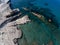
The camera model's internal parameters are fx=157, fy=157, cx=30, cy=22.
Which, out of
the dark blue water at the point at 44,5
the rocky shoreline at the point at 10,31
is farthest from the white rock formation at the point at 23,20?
the dark blue water at the point at 44,5

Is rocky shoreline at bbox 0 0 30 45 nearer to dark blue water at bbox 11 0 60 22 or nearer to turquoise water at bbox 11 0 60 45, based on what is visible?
turquoise water at bbox 11 0 60 45

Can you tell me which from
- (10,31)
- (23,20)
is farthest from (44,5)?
(10,31)

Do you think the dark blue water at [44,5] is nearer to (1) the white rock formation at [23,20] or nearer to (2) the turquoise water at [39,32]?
(2) the turquoise water at [39,32]

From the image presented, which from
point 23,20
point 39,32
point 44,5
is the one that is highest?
point 44,5

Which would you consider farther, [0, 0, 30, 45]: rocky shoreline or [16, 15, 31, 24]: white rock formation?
[16, 15, 31, 24]: white rock formation

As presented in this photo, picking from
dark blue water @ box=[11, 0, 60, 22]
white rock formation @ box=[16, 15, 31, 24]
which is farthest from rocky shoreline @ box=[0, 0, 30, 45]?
dark blue water @ box=[11, 0, 60, 22]

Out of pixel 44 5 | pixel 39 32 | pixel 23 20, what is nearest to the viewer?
pixel 39 32

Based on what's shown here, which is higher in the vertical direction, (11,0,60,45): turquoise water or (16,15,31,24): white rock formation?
(16,15,31,24): white rock formation

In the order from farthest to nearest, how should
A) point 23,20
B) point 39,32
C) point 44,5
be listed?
point 44,5 → point 23,20 → point 39,32

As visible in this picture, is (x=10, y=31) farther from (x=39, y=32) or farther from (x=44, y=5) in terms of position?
(x=44, y=5)

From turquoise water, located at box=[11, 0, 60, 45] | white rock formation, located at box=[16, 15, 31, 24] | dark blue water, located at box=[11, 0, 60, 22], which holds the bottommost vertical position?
turquoise water, located at box=[11, 0, 60, 45]

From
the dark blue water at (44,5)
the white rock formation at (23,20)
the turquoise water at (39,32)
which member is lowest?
the turquoise water at (39,32)

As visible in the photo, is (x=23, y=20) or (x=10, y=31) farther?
(x=23, y=20)
